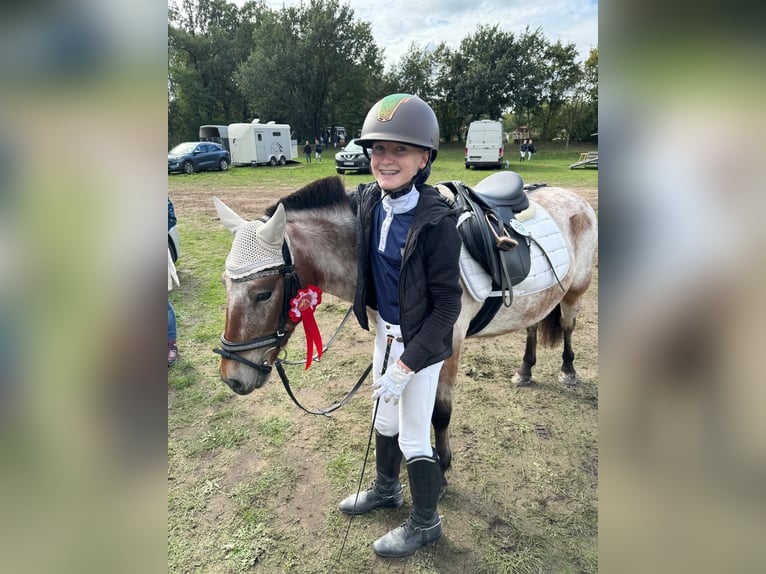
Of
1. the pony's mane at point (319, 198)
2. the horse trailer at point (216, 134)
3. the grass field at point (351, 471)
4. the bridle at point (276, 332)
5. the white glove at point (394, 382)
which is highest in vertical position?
the horse trailer at point (216, 134)

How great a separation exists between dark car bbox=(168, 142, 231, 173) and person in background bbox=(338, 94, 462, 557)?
1934 centimetres

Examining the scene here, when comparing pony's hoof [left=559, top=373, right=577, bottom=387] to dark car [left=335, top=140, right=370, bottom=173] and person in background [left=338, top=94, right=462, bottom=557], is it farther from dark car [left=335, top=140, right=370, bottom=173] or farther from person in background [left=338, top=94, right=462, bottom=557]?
dark car [left=335, top=140, right=370, bottom=173]

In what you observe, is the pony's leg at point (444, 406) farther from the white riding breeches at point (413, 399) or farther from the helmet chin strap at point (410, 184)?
the helmet chin strap at point (410, 184)

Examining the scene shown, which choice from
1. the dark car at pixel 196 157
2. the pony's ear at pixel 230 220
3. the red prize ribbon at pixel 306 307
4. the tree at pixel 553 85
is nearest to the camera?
the red prize ribbon at pixel 306 307

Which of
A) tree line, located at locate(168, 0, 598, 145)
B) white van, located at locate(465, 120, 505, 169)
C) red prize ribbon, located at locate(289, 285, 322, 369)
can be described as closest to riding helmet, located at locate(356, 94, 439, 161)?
red prize ribbon, located at locate(289, 285, 322, 369)

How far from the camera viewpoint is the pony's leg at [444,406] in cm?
250

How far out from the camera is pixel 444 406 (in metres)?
2.57

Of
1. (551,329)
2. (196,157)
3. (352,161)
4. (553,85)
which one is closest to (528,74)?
(553,85)

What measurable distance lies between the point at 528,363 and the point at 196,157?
2004 cm

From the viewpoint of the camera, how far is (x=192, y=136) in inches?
1554

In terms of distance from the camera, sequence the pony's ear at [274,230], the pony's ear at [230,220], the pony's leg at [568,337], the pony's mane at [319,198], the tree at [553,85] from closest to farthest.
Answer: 1. the pony's ear at [274,230]
2. the pony's ear at [230,220]
3. the pony's mane at [319,198]
4. the pony's leg at [568,337]
5. the tree at [553,85]

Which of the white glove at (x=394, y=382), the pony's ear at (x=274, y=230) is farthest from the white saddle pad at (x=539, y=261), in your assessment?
the pony's ear at (x=274, y=230)
